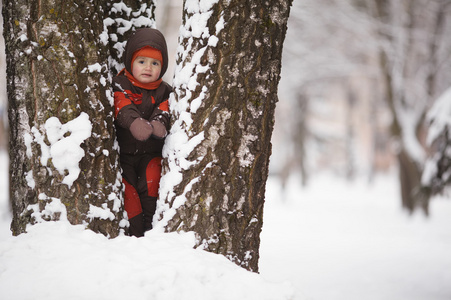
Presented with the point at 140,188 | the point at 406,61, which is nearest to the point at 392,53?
the point at 406,61

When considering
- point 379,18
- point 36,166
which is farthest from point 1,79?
point 379,18

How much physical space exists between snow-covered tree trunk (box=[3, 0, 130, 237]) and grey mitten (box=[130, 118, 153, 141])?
0.23 metres

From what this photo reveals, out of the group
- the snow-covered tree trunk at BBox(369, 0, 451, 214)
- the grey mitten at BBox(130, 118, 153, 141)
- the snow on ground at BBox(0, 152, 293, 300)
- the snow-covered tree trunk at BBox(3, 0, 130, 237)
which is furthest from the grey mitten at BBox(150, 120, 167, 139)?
the snow-covered tree trunk at BBox(369, 0, 451, 214)

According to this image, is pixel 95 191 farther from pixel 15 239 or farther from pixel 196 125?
pixel 196 125

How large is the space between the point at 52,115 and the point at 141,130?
473 millimetres

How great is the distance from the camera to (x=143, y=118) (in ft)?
7.71

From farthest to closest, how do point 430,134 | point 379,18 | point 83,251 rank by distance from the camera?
point 379,18, point 430,134, point 83,251

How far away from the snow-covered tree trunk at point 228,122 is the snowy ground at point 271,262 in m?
0.18

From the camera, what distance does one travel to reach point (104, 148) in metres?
2.05

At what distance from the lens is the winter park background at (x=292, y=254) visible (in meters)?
1.63

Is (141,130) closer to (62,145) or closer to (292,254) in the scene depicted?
(62,145)

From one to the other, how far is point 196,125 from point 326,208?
10.4 m

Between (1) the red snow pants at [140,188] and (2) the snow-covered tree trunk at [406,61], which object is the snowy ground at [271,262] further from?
(2) the snow-covered tree trunk at [406,61]

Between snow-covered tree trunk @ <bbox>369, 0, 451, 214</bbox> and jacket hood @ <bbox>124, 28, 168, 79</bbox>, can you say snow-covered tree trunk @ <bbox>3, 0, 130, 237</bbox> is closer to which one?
jacket hood @ <bbox>124, 28, 168, 79</bbox>
